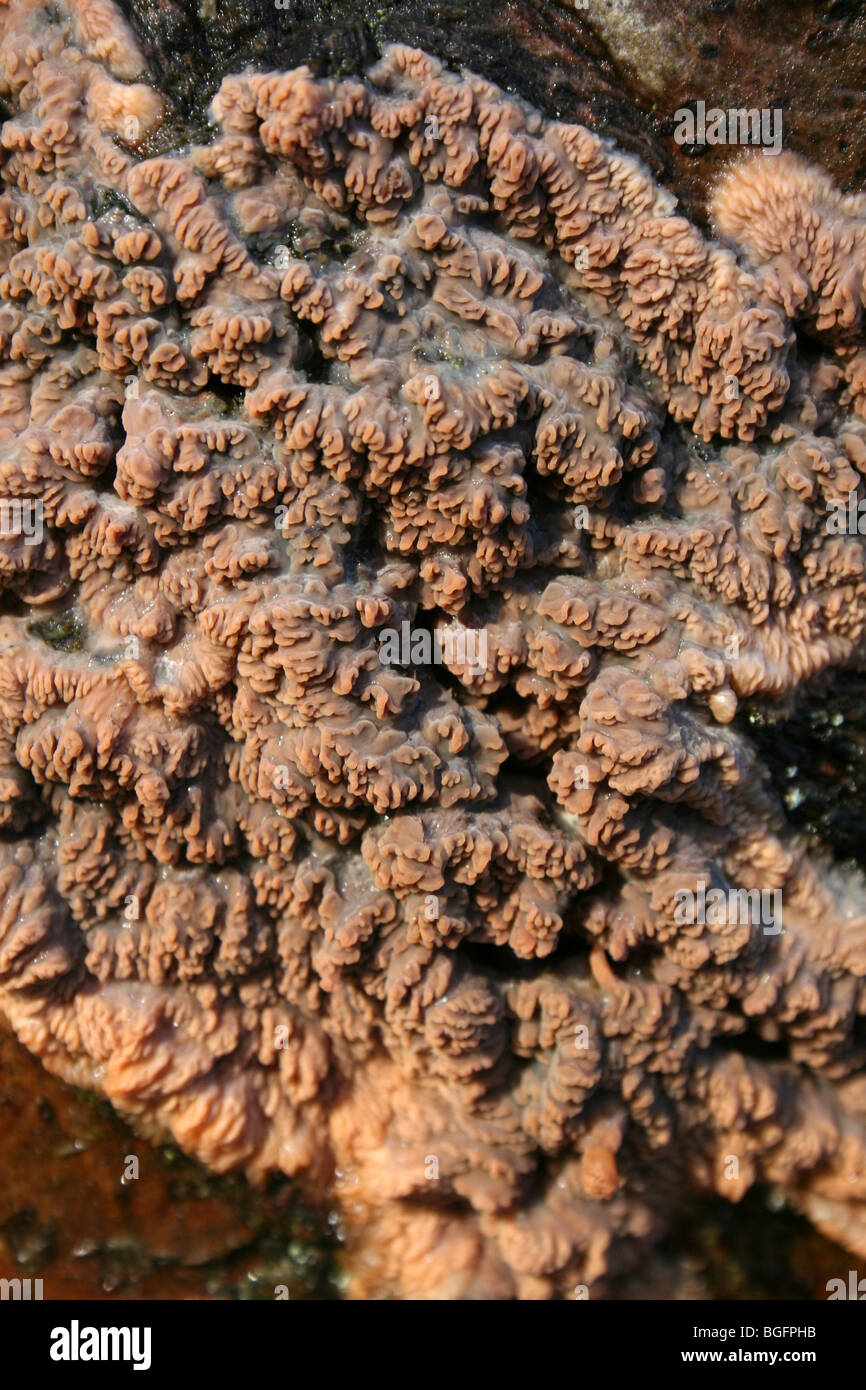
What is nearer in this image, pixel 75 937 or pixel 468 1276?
pixel 75 937

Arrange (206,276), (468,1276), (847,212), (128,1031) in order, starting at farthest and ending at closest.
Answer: (468,1276) → (128,1031) → (847,212) → (206,276)

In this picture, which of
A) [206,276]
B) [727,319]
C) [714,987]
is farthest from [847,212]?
[714,987]

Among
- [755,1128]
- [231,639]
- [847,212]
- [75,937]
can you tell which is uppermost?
[847,212]

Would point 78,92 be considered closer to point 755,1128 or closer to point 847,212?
point 847,212

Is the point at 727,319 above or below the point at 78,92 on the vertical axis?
below

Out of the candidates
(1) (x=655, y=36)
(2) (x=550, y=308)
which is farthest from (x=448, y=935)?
(1) (x=655, y=36)

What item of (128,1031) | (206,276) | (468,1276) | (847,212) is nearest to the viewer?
(206,276)

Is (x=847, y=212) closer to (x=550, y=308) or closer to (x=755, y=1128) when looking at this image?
(x=550, y=308)
